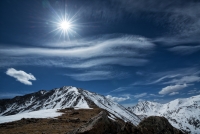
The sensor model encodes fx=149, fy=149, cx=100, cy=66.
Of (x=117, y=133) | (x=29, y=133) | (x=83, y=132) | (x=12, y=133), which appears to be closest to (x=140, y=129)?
(x=117, y=133)

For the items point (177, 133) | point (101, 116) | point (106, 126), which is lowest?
point (177, 133)

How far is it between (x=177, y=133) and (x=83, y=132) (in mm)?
8624

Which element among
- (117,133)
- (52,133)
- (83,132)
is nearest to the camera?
(83,132)

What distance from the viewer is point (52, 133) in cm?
1998

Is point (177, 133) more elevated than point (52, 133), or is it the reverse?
point (52, 133)

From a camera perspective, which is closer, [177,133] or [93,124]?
[93,124]

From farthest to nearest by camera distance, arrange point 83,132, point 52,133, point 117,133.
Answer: point 52,133
point 117,133
point 83,132

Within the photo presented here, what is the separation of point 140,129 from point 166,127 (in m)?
2.49

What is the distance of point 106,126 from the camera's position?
1284 centimetres

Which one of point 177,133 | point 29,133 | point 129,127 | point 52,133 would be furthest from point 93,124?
point 29,133

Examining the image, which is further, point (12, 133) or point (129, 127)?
point (12, 133)

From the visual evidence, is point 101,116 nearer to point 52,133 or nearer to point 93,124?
point 93,124

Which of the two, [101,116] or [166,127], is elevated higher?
[101,116]

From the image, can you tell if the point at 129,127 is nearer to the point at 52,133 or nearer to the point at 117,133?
the point at 117,133
